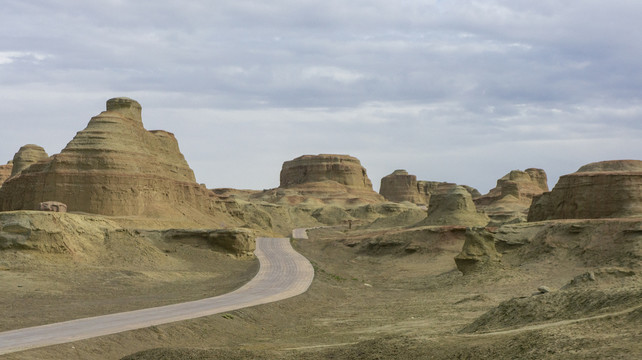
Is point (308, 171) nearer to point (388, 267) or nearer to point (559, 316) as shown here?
point (388, 267)

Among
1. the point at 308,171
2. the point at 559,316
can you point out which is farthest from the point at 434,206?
the point at 308,171

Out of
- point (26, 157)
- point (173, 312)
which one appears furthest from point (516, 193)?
point (173, 312)

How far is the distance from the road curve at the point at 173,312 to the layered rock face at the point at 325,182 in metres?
105

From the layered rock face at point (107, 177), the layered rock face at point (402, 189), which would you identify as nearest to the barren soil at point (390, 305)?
the layered rock face at point (107, 177)

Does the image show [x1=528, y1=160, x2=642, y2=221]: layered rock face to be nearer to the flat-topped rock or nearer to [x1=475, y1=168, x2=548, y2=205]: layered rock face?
the flat-topped rock

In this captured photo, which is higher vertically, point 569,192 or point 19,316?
point 569,192

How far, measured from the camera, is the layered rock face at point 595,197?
44.1 meters

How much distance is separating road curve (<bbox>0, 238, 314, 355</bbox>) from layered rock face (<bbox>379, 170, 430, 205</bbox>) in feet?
467

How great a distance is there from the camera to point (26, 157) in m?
98.4

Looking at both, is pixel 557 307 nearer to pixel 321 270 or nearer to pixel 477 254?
pixel 477 254

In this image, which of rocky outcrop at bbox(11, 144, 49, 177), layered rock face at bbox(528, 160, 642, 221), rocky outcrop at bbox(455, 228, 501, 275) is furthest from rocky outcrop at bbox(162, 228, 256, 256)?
rocky outcrop at bbox(11, 144, 49, 177)

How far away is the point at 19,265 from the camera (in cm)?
3070

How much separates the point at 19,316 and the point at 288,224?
87.7 meters

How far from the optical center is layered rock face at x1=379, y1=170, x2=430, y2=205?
17838cm
